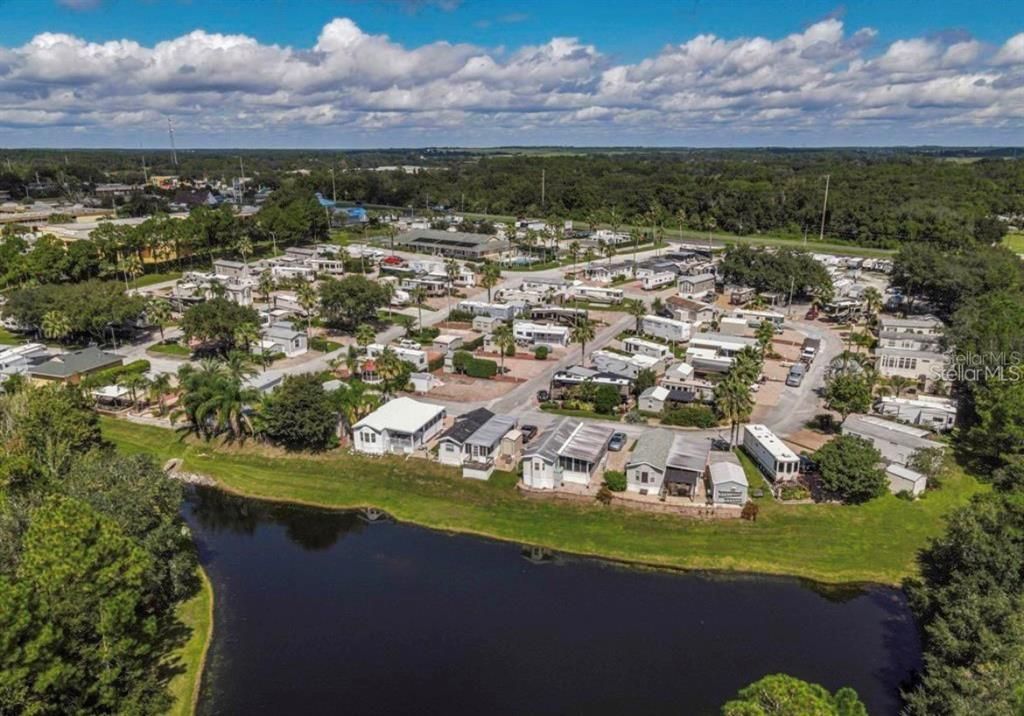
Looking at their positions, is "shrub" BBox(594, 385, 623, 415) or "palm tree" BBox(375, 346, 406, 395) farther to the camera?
"shrub" BBox(594, 385, 623, 415)

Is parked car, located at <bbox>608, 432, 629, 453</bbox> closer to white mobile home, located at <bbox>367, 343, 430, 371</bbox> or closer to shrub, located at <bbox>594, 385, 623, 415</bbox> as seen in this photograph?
shrub, located at <bbox>594, 385, 623, 415</bbox>

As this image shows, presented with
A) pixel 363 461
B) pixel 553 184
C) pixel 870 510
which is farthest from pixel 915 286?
pixel 553 184

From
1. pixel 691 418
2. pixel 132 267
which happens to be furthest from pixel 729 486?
pixel 132 267

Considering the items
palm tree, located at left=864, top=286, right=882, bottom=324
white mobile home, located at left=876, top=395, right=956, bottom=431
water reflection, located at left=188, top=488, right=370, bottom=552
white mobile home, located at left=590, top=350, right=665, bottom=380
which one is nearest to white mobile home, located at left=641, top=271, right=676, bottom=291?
palm tree, located at left=864, top=286, right=882, bottom=324

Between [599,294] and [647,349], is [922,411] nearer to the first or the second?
[647,349]

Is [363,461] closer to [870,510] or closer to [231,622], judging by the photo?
[231,622]
